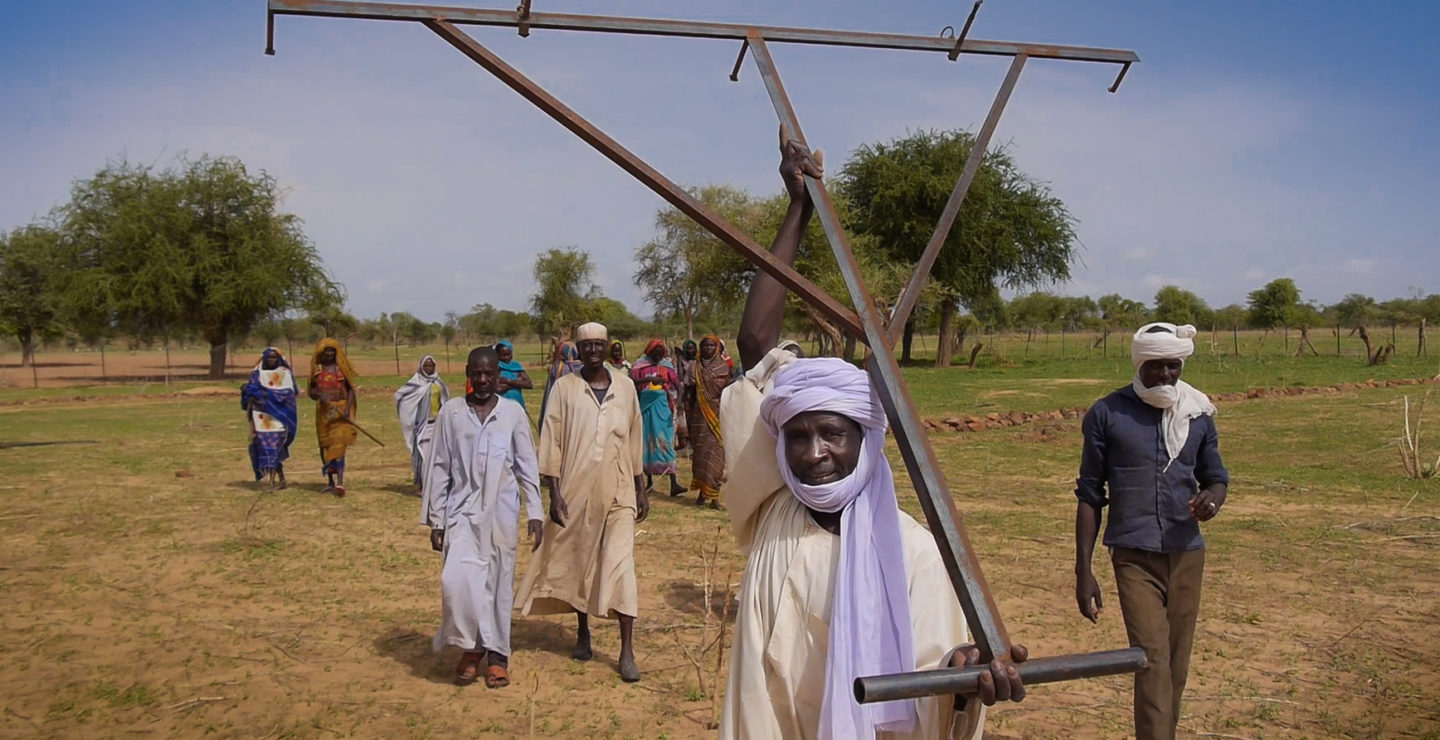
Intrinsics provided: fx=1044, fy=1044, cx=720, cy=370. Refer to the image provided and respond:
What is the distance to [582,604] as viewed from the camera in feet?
19.7

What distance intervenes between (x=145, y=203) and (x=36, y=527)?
93.9ft

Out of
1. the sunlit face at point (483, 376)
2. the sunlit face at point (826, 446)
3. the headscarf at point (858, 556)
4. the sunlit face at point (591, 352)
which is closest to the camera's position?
the headscarf at point (858, 556)

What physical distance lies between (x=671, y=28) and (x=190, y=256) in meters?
36.4

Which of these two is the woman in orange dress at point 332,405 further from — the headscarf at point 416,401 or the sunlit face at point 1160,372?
the sunlit face at point 1160,372

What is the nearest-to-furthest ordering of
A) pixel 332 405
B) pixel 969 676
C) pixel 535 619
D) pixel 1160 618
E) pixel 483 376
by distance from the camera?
pixel 969 676 → pixel 1160 618 → pixel 483 376 → pixel 535 619 → pixel 332 405

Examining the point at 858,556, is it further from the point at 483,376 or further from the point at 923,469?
the point at 483,376

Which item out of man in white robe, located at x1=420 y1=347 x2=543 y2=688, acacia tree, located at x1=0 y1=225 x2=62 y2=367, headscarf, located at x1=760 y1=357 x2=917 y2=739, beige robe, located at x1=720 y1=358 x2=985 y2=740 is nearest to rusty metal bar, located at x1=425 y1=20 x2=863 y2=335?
headscarf, located at x1=760 y1=357 x2=917 y2=739

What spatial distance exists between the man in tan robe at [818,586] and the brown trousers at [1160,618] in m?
1.90

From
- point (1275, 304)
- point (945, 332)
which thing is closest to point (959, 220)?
point (945, 332)

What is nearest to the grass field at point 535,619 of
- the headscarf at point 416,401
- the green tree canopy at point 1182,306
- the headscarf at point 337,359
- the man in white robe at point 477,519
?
the man in white robe at point 477,519

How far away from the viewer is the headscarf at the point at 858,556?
7.38 feet

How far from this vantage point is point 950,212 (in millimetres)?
2367

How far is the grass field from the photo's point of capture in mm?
5176

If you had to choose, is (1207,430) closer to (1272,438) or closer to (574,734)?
(574,734)
